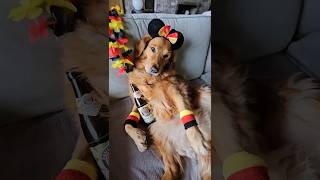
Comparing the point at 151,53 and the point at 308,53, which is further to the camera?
the point at 308,53

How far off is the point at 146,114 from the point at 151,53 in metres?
0.10

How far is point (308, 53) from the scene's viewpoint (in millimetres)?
787

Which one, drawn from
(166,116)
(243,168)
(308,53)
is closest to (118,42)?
(166,116)

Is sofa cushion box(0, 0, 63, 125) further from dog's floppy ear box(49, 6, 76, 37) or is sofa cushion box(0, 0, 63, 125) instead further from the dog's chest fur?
the dog's chest fur

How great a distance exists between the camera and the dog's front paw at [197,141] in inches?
22.2

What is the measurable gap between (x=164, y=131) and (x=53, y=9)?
0.26 m

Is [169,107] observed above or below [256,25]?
below

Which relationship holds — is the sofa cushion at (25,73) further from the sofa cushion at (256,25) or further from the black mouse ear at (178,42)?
the sofa cushion at (256,25)

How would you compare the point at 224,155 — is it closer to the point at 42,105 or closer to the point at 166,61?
the point at 166,61

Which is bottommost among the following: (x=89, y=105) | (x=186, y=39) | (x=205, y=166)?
(x=205, y=166)

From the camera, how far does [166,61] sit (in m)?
0.56

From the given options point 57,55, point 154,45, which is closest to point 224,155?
point 154,45

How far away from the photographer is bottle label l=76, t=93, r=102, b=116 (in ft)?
1.77

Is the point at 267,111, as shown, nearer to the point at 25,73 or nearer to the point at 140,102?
the point at 140,102
